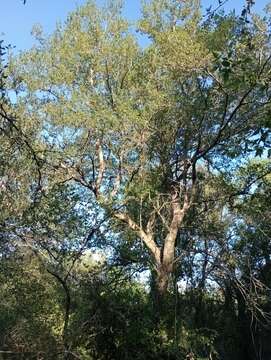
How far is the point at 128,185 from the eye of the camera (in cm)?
1316

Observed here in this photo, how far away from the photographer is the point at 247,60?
3.51m

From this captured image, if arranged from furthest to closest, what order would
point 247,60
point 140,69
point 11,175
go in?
1. point 140,69
2. point 11,175
3. point 247,60

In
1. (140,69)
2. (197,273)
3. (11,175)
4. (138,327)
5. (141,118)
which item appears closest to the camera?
(11,175)

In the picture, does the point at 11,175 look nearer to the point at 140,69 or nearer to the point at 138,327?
the point at 138,327

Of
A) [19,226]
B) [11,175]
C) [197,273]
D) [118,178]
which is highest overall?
[118,178]

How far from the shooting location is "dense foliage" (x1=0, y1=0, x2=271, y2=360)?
401 inches

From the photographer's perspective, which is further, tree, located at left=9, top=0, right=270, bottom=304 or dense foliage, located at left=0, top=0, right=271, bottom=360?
tree, located at left=9, top=0, right=270, bottom=304

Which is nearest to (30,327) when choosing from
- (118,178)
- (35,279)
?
(35,279)

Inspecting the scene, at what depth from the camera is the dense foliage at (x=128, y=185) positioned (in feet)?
33.4

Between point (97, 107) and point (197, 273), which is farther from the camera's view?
point (197, 273)

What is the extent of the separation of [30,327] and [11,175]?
3.60 metres

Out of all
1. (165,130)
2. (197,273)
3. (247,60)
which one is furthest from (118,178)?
(247,60)

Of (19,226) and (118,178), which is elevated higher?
(118,178)

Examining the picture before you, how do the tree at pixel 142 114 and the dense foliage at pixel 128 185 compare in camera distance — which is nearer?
the dense foliage at pixel 128 185
